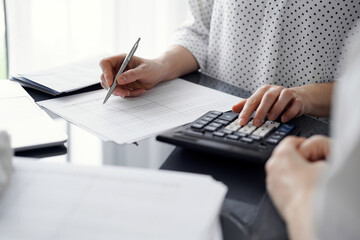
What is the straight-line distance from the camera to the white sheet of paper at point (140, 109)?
3.04 ft

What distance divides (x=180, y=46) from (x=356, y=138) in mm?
935

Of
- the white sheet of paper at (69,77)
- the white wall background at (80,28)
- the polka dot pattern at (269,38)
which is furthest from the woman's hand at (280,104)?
the white wall background at (80,28)

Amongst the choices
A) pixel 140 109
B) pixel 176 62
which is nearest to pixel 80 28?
pixel 176 62

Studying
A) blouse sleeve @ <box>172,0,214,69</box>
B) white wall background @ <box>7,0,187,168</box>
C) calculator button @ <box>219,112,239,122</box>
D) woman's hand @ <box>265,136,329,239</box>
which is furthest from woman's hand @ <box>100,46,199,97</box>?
white wall background @ <box>7,0,187,168</box>

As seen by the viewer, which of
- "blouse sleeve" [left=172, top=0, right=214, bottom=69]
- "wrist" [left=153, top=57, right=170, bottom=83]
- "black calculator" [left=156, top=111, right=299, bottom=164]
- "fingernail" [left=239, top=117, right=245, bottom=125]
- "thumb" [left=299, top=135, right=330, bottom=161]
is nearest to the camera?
"thumb" [left=299, top=135, right=330, bottom=161]

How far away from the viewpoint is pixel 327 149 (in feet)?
2.16

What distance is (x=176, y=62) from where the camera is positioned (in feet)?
4.19

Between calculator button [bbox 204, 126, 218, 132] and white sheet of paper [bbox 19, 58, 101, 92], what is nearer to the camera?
calculator button [bbox 204, 126, 218, 132]

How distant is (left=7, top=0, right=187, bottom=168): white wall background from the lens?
94.5 inches

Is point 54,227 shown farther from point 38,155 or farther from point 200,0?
point 200,0

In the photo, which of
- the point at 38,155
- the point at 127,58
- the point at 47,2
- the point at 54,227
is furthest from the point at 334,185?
the point at 47,2

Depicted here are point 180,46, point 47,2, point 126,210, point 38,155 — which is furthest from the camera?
point 47,2

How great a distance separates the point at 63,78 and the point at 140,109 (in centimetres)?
26

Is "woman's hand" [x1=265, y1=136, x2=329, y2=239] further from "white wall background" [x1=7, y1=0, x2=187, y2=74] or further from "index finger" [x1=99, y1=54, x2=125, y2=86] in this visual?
"white wall background" [x1=7, y1=0, x2=187, y2=74]
